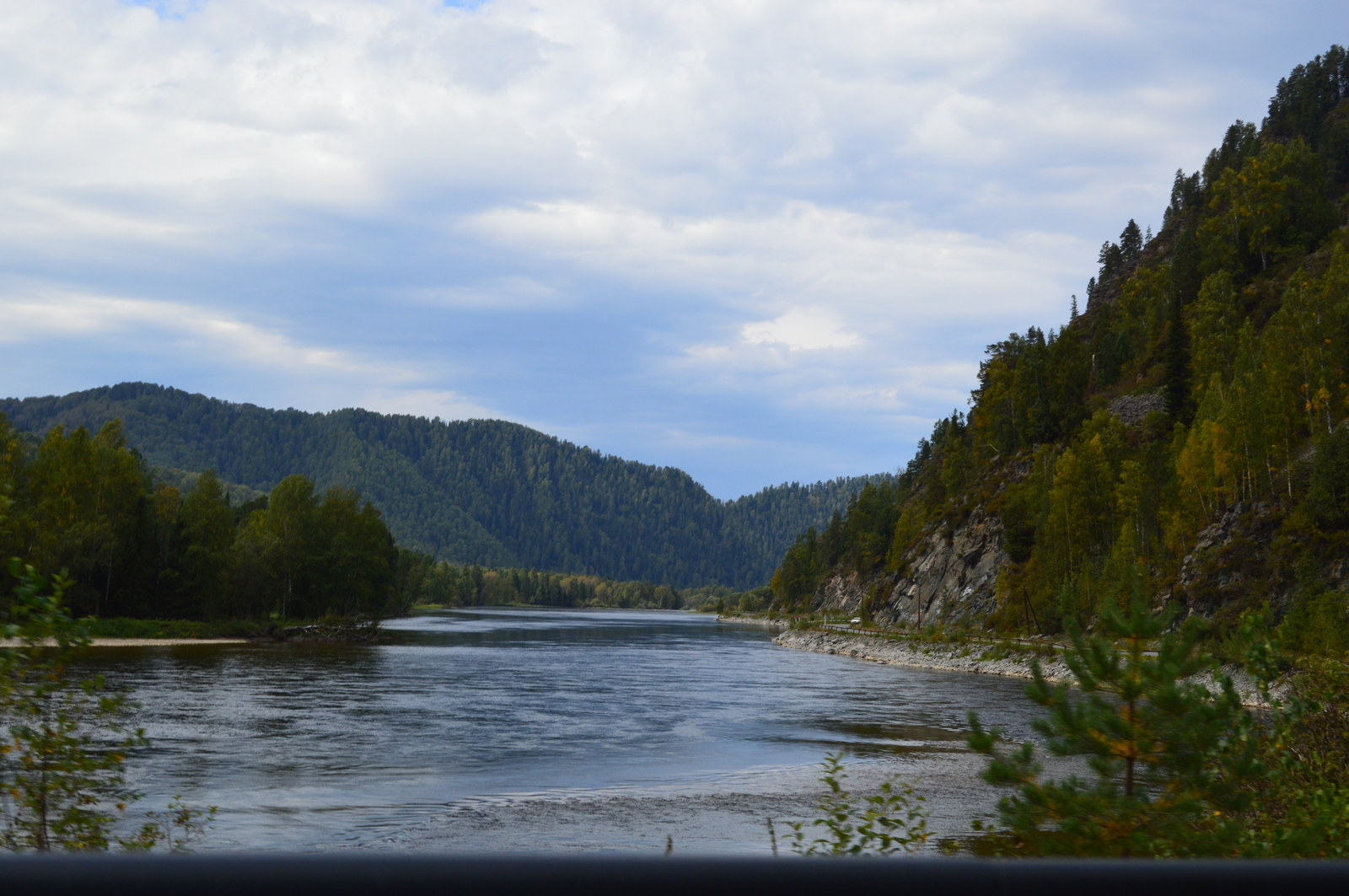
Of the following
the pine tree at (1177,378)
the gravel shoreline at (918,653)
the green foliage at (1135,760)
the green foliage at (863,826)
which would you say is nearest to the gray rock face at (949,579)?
the gravel shoreline at (918,653)

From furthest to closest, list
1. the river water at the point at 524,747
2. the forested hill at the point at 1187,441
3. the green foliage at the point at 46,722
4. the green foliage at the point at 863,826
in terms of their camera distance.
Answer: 1. the forested hill at the point at 1187,441
2. the river water at the point at 524,747
3. the green foliage at the point at 863,826
4. the green foliage at the point at 46,722

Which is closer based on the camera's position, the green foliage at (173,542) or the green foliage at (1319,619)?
the green foliage at (1319,619)

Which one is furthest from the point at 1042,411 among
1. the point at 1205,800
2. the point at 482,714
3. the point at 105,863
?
the point at 105,863

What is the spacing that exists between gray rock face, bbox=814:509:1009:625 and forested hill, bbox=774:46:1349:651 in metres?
0.25

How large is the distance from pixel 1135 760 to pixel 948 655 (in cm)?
7315

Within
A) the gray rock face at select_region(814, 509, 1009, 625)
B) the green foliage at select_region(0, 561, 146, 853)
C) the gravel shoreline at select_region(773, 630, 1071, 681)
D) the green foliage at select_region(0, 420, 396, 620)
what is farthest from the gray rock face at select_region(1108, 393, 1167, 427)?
the green foliage at select_region(0, 561, 146, 853)

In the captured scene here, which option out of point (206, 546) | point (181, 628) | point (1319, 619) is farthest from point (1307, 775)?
point (206, 546)

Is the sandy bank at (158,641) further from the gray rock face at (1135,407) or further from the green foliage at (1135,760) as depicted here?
the gray rock face at (1135,407)

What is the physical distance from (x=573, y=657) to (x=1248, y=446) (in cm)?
5075

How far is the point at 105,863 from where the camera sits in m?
2.30

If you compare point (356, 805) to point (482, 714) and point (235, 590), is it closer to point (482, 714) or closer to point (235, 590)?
point (482, 714)

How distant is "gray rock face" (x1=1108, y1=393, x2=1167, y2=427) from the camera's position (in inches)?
3748

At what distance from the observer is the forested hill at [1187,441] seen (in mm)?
60750

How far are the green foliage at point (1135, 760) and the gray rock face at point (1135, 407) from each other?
9364 cm
